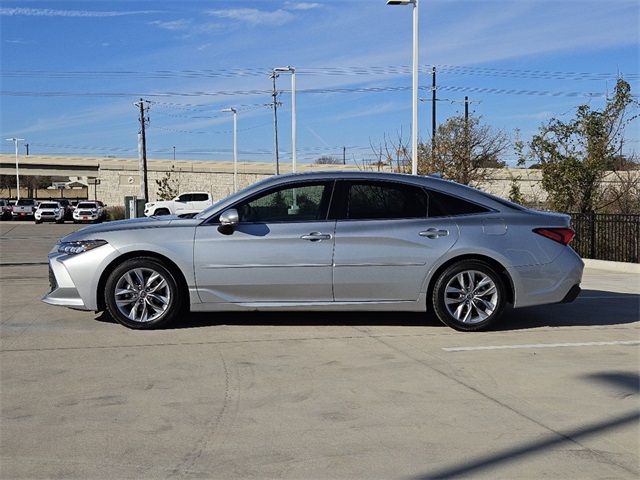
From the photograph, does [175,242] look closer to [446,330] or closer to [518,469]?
[446,330]

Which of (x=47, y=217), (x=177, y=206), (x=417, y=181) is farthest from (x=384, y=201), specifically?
(x=47, y=217)

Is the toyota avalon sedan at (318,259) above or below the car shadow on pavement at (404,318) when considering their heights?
above

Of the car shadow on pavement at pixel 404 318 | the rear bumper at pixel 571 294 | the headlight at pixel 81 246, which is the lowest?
the car shadow on pavement at pixel 404 318

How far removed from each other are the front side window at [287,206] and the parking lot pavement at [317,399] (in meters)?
1.19

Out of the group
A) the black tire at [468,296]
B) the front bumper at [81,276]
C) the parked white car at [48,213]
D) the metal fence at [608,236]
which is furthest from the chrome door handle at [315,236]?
the parked white car at [48,213]

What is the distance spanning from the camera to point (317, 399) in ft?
17.3

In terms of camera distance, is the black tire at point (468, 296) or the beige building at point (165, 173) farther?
the beige building at point (165, 173)

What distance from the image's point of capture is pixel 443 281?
7648 mm

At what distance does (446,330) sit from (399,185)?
5.39 ft

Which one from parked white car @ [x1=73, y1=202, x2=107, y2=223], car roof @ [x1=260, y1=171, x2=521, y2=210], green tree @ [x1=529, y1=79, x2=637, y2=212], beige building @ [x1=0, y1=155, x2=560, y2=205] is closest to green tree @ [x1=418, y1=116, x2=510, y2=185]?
green tree @ [x1=529, y1=79, x2=637, y2=212]

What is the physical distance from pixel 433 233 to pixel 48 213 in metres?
49.4

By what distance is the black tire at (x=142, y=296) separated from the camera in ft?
24.8

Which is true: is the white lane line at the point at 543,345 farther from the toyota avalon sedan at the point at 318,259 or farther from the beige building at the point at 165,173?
the beige building at the point at 165,173

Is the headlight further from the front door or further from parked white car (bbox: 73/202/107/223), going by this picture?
parked white car (bbox: 73/202/107/223)
